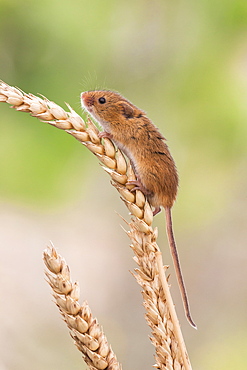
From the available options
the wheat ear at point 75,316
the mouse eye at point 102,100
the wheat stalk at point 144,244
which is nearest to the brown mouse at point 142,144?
the mouse eye at point 102,100

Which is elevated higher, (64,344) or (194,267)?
(194,267)

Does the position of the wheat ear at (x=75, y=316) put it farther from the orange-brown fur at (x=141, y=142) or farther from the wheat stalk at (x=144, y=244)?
the orange-brown fur at (x=141, y=142)

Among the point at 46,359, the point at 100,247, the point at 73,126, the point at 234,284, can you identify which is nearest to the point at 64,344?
the point at 46,359

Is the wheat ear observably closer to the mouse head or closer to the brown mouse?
the brown mouse

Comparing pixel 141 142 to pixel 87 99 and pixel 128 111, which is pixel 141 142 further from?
pixel 87 99

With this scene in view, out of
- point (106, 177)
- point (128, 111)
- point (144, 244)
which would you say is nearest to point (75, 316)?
point (144, 244)

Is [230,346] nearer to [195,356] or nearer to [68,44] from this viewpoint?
[195,356]
